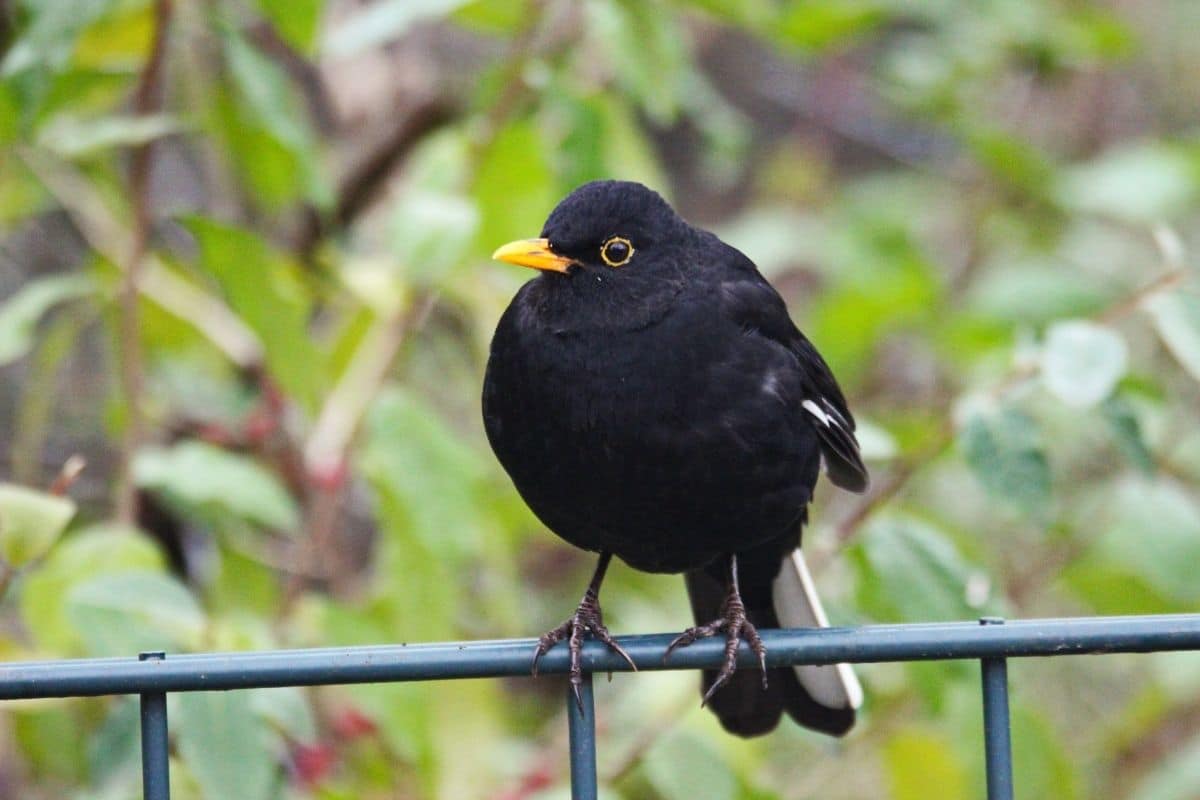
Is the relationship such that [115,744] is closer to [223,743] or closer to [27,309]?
[223,743]

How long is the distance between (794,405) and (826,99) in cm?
306

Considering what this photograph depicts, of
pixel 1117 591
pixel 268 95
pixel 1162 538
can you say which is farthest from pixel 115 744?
pixel 1117 591

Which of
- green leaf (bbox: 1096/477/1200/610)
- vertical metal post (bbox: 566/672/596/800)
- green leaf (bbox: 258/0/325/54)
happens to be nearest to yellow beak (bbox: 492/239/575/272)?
green leaf (bbox: 258/0/325/54)

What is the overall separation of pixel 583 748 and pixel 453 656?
21cm

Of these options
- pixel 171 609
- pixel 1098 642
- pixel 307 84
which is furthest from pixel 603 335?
pixel 307 84

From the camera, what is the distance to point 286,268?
358 cm

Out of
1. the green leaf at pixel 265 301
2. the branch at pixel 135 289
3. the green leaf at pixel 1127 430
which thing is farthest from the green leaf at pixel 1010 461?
the branch at pixel 135 289

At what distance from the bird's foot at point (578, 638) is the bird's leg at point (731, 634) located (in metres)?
0.11

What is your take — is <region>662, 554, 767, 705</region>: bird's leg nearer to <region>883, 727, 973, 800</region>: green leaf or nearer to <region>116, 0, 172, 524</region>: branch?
<region>883, 727, 973, 800</region>: green leaf

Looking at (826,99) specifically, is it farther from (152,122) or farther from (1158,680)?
(152,122)

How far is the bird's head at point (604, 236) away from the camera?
2703 mm

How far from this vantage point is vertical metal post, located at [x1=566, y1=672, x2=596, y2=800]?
191 cm

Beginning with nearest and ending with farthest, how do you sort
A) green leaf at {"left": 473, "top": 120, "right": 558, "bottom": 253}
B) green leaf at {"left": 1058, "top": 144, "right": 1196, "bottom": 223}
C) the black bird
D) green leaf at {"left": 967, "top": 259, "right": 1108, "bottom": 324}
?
the black bird → green leaf at {"left": 473, "top": 120, "right": 558, "bottom": 253} → green leaf at {"left": 967, "top": 259, "right": 1108, "bottom": 324} → green leaf at {"left": 1058, "top": 144, "right": 1196, "bottom": 223}

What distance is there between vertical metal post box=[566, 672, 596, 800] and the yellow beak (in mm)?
899
